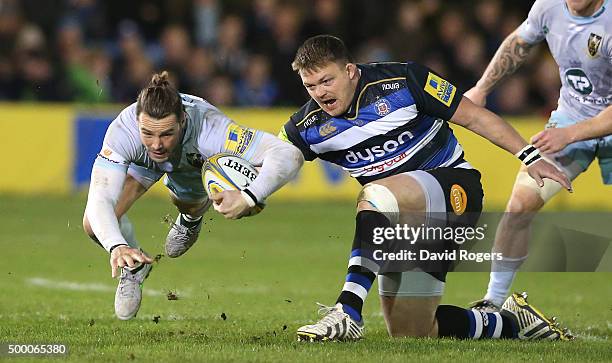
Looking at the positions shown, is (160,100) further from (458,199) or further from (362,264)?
(458,199)

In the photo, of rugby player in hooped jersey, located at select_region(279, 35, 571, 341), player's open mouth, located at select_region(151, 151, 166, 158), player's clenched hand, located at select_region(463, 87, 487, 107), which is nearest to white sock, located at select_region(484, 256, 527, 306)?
rugby player in hooped jersey, located at select_region(279, 35, 571, 341)

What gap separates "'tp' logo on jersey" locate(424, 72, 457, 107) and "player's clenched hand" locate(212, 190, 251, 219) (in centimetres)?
139

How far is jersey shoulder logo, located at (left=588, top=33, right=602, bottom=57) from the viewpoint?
25.4ft

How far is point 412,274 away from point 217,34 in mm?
10967

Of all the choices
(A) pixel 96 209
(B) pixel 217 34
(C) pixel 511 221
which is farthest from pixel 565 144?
(B) pixel 217 34

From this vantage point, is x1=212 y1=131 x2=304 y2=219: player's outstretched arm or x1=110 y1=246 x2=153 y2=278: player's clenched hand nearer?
x1=110 y1=246 x2=153 y2=278: player's clenched hand

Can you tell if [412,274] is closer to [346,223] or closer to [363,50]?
[346,223]

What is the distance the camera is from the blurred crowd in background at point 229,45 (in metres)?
16.2

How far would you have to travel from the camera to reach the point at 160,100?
22.5 feet

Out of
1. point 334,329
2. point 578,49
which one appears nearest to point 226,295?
point 334,329

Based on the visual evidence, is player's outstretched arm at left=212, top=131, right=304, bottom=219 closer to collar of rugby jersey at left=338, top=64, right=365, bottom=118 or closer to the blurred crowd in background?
collar of rugby jersey at left=338, top=64, right=365, bottom=118

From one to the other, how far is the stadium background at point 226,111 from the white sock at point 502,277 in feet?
Answer: 3.75

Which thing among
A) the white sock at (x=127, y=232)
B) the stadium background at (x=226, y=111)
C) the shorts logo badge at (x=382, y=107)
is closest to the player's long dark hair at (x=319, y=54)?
the shorts logo badge at (x=382, y=107)

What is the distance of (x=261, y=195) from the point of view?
6629mm
